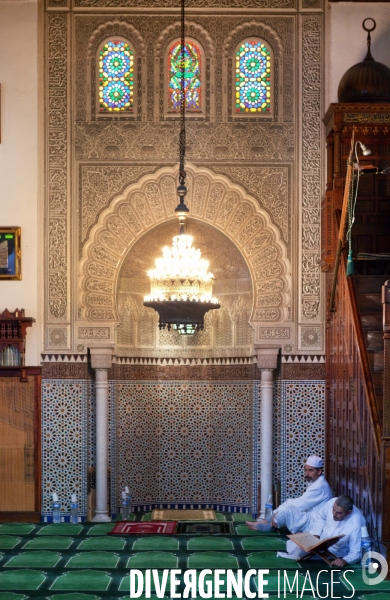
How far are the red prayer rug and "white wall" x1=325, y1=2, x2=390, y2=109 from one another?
4.08 m

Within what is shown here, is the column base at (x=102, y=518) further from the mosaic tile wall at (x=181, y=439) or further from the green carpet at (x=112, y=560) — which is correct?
the green carpet at (x=112, y=560)

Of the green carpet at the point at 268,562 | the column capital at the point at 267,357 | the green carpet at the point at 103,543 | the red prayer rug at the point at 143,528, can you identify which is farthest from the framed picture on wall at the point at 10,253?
the green carpet at the point at 268,562

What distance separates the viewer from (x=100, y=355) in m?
8.59

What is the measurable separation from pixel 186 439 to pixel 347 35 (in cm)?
422

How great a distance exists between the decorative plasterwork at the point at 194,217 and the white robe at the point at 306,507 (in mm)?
1918

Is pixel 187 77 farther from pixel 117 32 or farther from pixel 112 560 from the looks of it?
pixel 112 560

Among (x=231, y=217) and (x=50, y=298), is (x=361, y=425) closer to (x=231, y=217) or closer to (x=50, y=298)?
(x=231, y=217)

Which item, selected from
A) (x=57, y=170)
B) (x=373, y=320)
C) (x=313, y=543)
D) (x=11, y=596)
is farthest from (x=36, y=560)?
(x=57, y=170)

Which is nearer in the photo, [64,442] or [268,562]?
[268,562]

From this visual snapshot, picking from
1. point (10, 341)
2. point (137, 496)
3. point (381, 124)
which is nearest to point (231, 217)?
point (381, 124)

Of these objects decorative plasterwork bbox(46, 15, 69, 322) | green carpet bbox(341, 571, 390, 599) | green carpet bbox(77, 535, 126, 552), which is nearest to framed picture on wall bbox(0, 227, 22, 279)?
decorative plasterwork bbox(46, 15, 69, 322)

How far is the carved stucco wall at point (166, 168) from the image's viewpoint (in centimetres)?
861

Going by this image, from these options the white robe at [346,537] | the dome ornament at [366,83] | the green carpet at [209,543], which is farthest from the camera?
the dome ornament at [366,83]

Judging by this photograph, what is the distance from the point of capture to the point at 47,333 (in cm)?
857
